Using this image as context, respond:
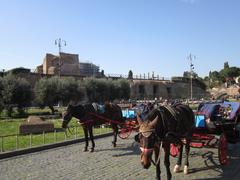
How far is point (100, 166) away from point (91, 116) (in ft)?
13.6

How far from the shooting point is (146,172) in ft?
36.7

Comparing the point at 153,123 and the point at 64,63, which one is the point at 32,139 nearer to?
the point at 153,123

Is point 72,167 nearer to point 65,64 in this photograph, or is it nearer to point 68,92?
point 68,92

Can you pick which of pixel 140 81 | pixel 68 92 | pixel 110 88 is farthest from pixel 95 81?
pixel 140 81

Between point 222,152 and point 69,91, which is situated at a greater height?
point 69,91

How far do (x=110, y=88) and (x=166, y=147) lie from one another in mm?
72659

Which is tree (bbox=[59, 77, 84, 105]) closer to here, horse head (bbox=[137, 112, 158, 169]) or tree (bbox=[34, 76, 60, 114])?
tree (bbox=[34, 76, 60, 114])

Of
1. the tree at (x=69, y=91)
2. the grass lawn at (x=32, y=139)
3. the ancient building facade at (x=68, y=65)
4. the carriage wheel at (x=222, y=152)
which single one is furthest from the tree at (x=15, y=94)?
the ancient building facade at (x=68, y=65)

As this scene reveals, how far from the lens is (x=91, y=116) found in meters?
16.2

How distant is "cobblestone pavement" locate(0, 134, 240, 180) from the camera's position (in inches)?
425

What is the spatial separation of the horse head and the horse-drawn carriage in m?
4.18

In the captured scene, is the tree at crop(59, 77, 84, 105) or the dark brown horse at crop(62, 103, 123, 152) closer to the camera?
the dark brown horse at crop(62, 103, 123, 152)

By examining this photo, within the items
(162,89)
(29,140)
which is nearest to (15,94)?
(29,140)

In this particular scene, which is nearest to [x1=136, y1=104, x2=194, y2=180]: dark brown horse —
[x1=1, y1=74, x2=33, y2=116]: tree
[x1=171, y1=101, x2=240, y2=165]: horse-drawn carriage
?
[x1=171, y1=101, x2=240, y2=165]: horse-drawn carriage
